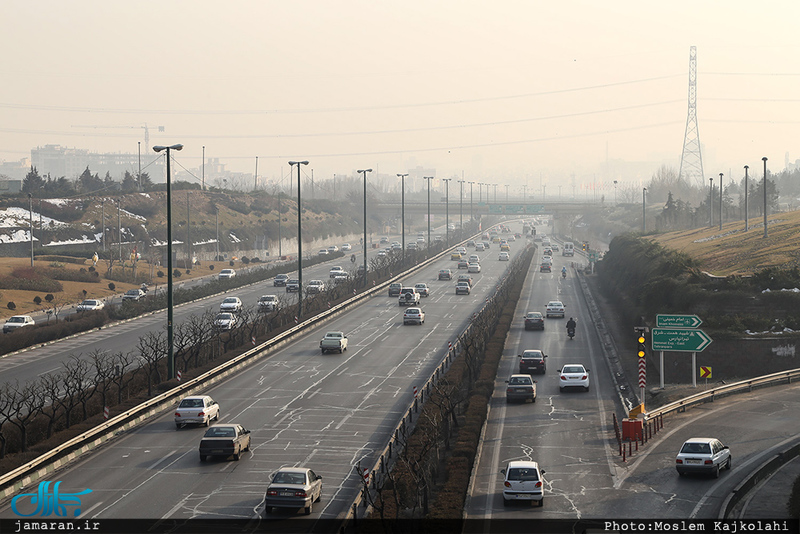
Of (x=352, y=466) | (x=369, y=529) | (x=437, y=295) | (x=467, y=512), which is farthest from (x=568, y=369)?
(x=437, y=295)

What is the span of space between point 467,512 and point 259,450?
9762mm

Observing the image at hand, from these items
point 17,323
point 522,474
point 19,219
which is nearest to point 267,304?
point 17,323

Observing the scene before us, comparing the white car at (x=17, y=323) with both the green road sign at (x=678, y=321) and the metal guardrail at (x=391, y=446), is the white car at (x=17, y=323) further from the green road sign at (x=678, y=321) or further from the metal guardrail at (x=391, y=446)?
the green road sign at (x=678, y=321)

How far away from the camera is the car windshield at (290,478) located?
24.2 metres

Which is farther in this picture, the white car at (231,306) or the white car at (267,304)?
the white car at (267,304)

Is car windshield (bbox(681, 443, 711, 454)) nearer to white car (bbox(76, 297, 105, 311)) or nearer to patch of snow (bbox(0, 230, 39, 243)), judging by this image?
white car (bbox(76, 297, 105, 311))

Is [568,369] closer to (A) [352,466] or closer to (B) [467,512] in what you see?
(A) [352,466]

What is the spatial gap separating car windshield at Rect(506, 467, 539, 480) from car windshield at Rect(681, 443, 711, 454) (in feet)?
21.7

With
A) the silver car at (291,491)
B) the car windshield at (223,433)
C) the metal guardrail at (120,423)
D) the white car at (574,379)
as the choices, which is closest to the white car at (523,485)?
the silver car at (291,491)

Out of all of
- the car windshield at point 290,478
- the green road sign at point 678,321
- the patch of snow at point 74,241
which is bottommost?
the car windshield at point 290,478

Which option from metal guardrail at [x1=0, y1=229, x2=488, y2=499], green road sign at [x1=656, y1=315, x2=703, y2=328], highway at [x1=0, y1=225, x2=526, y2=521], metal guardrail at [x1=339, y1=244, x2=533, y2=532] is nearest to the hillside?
green road sign at [x1=656, y1=315, x2=703, y2=328]

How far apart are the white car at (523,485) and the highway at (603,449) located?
30cm

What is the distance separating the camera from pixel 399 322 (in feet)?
225

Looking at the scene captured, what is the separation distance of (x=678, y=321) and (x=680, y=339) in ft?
3.14
